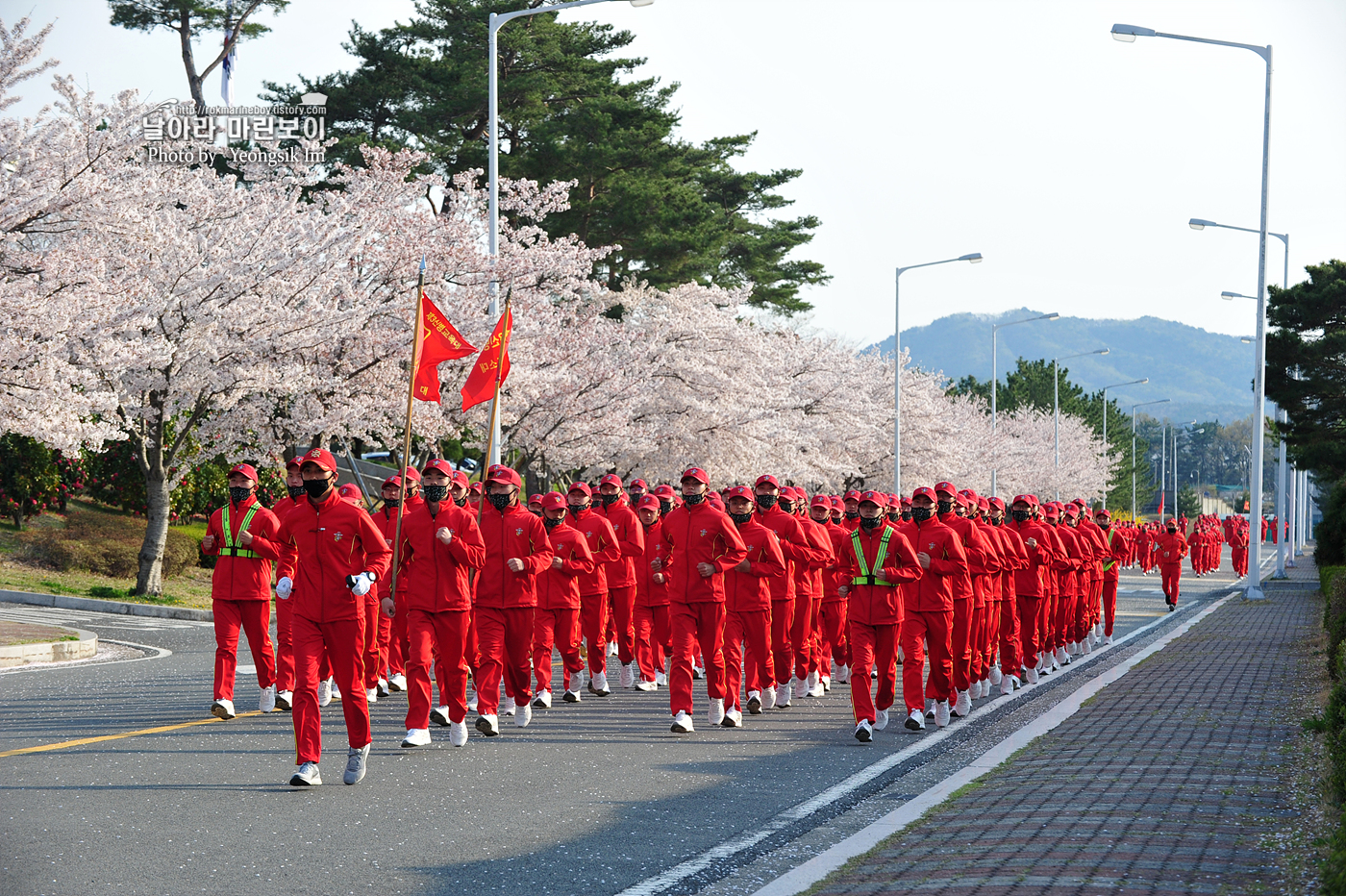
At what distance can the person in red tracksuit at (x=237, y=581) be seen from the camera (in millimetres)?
10836

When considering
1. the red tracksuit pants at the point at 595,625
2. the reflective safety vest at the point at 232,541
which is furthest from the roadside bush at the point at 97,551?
the reflective safety vest at the point at 232,541

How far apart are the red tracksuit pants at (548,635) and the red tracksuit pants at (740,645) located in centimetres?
159

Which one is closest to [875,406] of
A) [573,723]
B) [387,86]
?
[387,86]

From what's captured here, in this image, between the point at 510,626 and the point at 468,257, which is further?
the point at 468,257

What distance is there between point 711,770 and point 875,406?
37259mm

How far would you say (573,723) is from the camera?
1112 cm

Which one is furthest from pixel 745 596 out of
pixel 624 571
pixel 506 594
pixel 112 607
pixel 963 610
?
pixel 112 607

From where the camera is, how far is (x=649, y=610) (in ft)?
45.4

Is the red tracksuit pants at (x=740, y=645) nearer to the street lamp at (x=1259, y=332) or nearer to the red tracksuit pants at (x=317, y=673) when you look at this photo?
the red tracksuit pants at (x=317, y=673)

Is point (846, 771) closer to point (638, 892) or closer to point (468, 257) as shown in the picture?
point (638, 892)

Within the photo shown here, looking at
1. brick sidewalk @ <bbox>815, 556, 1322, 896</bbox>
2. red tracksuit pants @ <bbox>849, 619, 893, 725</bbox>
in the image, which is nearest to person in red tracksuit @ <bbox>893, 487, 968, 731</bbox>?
red tracksuit pants @ <bbox>849, 619, 893, 725</bbox>

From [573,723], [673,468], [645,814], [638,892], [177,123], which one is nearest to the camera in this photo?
[638,892]

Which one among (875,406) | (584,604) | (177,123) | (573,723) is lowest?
(573,723)

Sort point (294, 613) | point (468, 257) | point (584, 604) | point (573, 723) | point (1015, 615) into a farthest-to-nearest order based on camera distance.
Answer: point (468, 257) < point (1015, 615) < point (584, 604) < point (573, 723) < point (294, 613)
